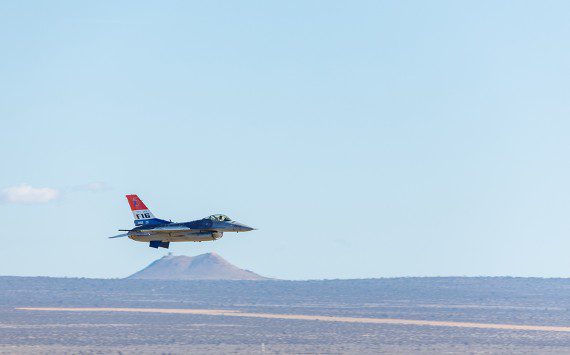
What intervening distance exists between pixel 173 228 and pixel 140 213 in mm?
5218

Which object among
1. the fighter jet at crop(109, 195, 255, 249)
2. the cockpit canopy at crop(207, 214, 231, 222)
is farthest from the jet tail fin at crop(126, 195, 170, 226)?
the cockpit canopy at crop(207, 214, 231, 222)

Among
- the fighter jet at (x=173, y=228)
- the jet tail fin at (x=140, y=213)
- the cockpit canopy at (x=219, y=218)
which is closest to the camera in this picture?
the fighter jet at (x=173, y=228)

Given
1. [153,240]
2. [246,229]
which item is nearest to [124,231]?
[153,240]

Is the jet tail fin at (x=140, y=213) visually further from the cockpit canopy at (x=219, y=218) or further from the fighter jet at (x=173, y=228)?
the cockpit canopy at (x=219, y=218)

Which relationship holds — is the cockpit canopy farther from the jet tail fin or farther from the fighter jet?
the jet tail fin

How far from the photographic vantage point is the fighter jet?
142 m

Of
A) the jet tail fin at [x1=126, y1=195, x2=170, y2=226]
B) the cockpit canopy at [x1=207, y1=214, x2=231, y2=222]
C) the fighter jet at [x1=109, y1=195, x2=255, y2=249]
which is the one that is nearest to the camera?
the fighter jet at [x1=109, y1=195, x2=255, y2=249]

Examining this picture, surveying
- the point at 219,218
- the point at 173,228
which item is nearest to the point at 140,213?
the point at 173,228

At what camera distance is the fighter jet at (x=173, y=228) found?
142 meters

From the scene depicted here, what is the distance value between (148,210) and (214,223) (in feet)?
31.3

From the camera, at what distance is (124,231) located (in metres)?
140

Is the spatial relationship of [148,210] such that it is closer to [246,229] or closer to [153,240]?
[153,240]

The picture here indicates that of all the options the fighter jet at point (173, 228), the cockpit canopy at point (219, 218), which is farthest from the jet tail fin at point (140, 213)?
the cockpit canopy at point (219, 218)

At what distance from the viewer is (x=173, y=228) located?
14300cm
